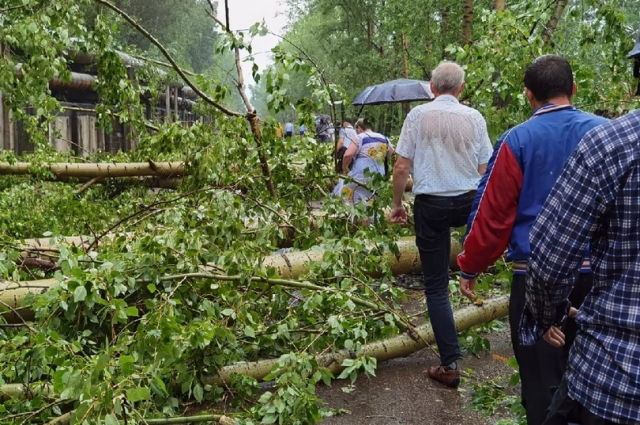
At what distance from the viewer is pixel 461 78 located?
14.1 ft

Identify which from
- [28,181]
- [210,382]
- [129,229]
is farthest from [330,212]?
[28,181]

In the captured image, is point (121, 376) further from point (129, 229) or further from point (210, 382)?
point (129, 229)

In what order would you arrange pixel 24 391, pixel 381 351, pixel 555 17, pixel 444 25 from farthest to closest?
pixel 444 25, pixel 555 17, pixel 381 351, pixel 24 391

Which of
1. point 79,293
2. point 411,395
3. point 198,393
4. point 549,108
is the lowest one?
point 411,395

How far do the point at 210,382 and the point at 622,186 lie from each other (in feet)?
9.06

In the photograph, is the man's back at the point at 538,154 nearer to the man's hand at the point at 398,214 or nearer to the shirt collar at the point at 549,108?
the shirt collar at the point at 549,108

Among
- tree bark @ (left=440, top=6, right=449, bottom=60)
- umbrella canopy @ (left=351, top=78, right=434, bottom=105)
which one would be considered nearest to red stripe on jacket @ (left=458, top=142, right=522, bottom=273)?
umbrella canopy @ (left=351, top=78, right=434, bottom=105)

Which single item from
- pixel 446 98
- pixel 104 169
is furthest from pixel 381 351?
pixel 104 169

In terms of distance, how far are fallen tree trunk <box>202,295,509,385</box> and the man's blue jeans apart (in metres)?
0.33

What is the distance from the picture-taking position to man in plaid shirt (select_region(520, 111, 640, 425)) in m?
1.76

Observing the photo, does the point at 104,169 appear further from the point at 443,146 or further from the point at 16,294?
the point at 443,146

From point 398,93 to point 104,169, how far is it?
902 cm

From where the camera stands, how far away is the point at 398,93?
53.7ft

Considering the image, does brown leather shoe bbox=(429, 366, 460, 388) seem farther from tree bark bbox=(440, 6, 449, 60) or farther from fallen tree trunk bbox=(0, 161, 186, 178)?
tree bark bbox=(440, 6, 449, 60)
